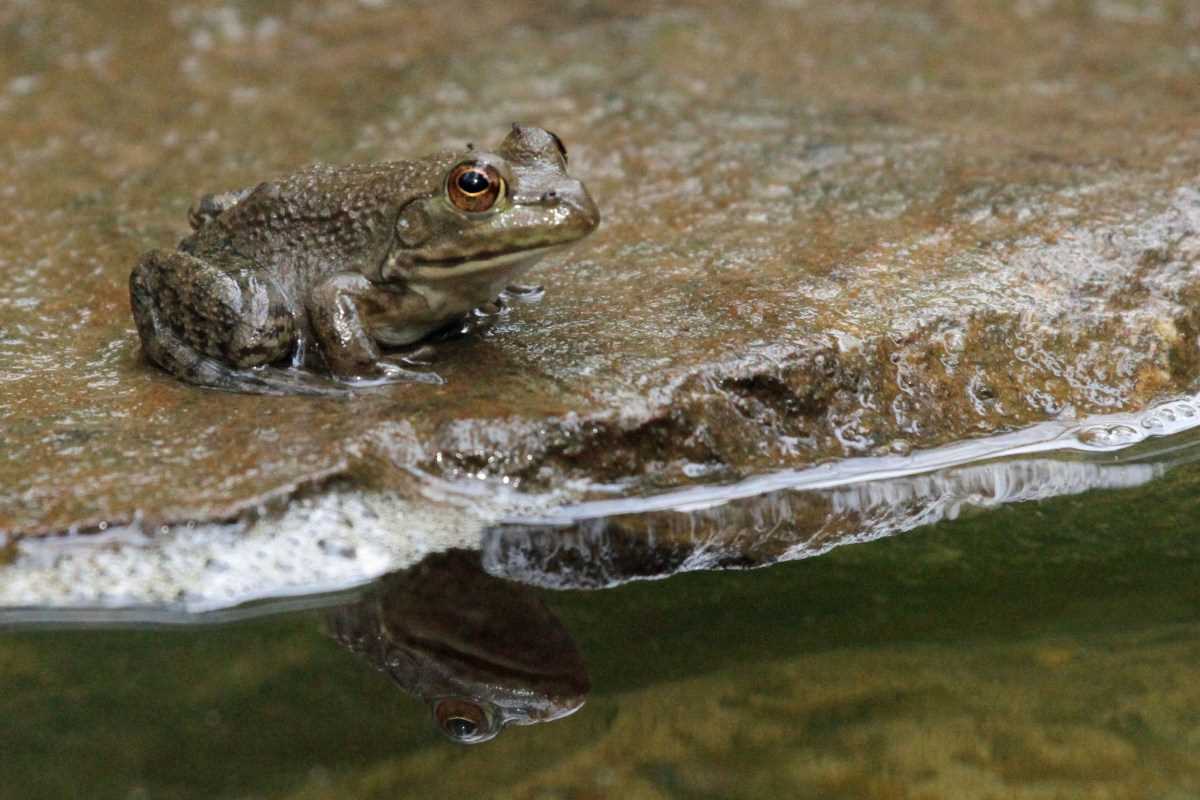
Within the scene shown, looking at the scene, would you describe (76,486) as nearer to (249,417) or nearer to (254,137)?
(249,417)

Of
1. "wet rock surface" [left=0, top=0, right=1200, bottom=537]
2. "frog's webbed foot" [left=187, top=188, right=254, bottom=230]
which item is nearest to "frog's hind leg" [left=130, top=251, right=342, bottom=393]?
"wet rock surface" [left=0, top=0, right=1200, bottom=537]

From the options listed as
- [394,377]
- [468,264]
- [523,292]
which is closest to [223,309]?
[394,377]

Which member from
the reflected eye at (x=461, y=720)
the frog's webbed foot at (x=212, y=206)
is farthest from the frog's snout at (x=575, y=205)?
the reflected eye at (x=461, y=720)

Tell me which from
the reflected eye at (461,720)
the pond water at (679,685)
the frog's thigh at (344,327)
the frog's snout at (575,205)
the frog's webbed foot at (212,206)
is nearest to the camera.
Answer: the pond water at (679,685)

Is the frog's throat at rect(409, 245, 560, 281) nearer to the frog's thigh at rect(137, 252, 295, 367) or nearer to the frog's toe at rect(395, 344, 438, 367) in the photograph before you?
the frog's toe at rect(395, 344, 438, 367)

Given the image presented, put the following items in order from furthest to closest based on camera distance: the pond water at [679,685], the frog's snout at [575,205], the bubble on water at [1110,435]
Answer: the bubble on water at [1110,435] < the frog's snout at [575,205] < the pond water at [679,685]

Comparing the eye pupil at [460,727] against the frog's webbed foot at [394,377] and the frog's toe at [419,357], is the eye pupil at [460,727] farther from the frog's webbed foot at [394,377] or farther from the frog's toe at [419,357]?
the frog's toe at [419,357]

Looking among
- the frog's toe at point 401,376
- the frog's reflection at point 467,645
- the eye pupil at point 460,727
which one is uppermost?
the frog's toe at point 401,376
